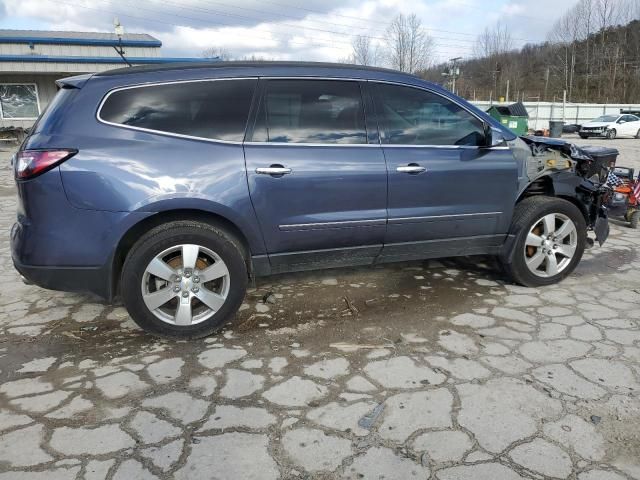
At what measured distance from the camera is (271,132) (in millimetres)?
3391

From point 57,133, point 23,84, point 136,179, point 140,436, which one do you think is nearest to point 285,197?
point 136,179

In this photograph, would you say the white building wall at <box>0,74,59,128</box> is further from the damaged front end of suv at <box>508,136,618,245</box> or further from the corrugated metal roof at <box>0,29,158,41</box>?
the damaged front end of suv at <box>508,136,618,245</box>

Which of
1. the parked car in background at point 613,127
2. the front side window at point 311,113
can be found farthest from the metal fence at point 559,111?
the front side window at point 311,113

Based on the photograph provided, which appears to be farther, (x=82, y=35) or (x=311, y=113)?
(x=82, y=35)

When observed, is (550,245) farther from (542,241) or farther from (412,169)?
(412,169)

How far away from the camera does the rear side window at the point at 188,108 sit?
3152 millimetres

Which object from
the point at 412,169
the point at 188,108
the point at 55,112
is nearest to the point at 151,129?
the point at 188,108

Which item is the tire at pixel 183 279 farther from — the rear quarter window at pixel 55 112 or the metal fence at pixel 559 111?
the metal fence at pixel 559 111

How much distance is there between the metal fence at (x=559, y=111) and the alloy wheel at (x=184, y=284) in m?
32.2

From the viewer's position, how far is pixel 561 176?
429 centimetres

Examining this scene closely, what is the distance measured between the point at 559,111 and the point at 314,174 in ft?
124

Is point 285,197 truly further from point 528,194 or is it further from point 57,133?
point 528,194

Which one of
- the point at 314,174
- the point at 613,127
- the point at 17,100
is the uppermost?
the point at 17,100

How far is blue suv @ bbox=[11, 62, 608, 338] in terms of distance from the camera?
3.07 metres
